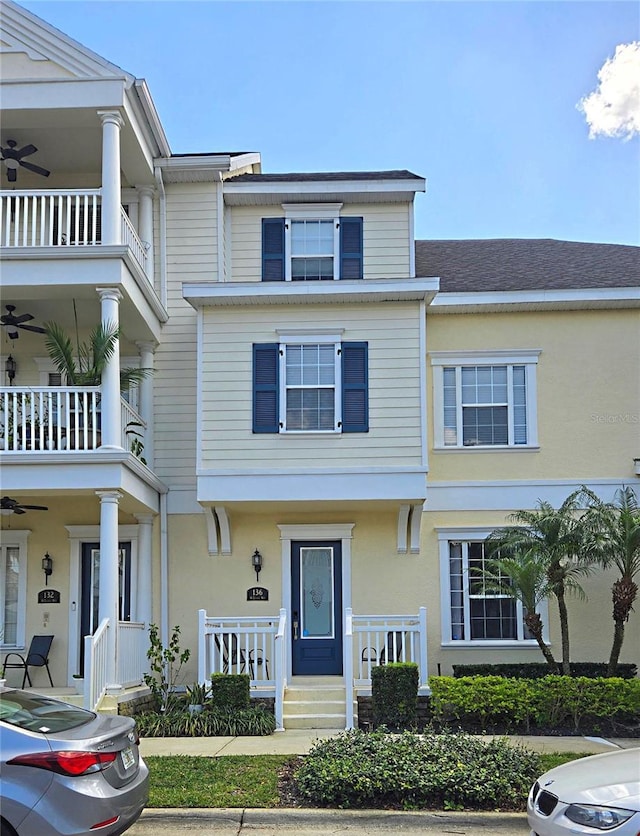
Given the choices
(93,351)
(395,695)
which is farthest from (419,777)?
(93,351)

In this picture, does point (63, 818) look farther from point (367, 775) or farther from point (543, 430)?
point (543, 430)

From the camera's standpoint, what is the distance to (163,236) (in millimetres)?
16344

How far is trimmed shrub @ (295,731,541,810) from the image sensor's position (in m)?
8.40

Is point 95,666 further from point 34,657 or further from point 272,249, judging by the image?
point 272,249

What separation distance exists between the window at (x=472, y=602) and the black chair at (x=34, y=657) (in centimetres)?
628

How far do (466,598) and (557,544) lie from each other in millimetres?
2143

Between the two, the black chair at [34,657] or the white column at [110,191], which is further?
the black chair at [34,657]

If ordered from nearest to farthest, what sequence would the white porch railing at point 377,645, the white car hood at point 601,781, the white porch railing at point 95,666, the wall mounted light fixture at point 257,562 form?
the white car hood at point 601,781 < the white porch railing at point 95,666 < the white porch railing at point 377,645 < the wall mounted light fixture at point 257,562

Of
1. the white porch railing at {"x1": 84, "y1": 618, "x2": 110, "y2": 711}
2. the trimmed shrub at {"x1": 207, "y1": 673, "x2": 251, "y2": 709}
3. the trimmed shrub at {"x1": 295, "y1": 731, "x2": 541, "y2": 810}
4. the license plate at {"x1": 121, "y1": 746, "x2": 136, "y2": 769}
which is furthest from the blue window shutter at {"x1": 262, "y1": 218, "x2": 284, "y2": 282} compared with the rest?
the license plate at {"x1": 121, "y1": 746, "x2": 136, "y2": 769}

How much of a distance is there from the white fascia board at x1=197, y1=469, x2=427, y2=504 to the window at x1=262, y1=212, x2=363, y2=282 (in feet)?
12.6

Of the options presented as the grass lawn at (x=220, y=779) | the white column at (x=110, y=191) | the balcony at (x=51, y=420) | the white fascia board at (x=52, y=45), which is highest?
the white fascia board at (x=52, y=45)

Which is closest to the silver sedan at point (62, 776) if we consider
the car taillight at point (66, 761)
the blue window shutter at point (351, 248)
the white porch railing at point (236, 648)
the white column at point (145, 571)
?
the car taillight at point (66, 761)

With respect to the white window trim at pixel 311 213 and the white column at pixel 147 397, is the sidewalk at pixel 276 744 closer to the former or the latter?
the white column at pixel 147 397

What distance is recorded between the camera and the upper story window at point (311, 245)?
16.6 metres
